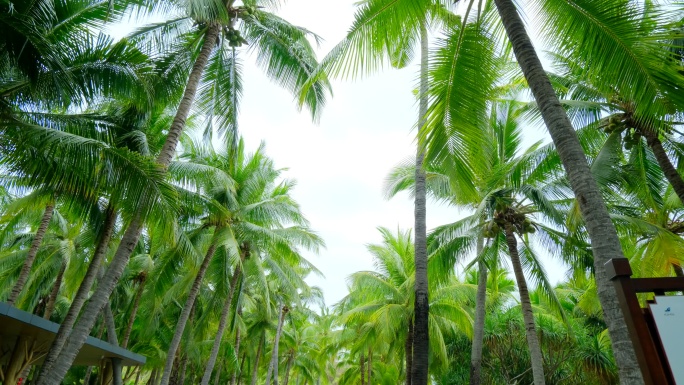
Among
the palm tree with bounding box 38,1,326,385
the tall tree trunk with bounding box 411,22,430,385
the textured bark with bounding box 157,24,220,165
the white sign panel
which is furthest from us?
the textured bark with bounding box 157,24,220,165

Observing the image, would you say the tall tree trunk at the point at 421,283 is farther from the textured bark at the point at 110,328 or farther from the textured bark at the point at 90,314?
the textured bark at the point at 110,328

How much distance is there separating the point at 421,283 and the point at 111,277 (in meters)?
5.55

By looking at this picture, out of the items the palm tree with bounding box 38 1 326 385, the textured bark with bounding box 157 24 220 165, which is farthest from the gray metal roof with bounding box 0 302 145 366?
the textured bark with bounding box 157 24 220 165

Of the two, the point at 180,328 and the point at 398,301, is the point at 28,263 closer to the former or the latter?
the point at 180,328

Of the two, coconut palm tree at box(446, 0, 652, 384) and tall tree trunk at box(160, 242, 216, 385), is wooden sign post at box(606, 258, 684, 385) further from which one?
tall tree trunk at box(160, 242, 216, 385)

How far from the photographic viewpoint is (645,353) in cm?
240

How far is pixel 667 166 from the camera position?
9.21 metres

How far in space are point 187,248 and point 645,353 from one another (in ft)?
46.2

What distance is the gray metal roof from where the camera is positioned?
28.2 feet

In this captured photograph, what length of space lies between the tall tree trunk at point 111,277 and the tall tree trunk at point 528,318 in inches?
343

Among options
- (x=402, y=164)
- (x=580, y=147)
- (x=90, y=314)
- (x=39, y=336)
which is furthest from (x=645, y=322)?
(x=402, y=164)

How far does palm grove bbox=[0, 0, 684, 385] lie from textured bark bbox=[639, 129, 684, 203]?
0.09ft

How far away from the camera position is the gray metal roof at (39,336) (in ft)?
28.2

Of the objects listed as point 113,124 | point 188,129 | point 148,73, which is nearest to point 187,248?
point 188,129
